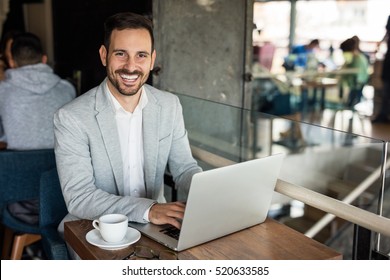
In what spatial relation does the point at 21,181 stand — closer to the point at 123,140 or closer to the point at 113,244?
the point at 123,140

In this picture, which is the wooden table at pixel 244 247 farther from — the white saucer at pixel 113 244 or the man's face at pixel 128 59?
the man's face at pixel 128 59

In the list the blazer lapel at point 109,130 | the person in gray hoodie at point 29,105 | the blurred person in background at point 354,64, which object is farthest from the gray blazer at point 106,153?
the blurred person in background at point 354,64

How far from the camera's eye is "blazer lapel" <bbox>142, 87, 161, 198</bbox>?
1891mm

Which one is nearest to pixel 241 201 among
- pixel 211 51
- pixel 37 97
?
pixel 37 97

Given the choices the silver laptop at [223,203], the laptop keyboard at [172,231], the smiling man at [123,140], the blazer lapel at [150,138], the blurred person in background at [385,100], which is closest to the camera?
the silver laptop at [223,203]

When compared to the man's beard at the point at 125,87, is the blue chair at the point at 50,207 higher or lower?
lower

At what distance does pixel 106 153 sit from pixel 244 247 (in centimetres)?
61

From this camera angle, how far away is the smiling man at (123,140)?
1627mm

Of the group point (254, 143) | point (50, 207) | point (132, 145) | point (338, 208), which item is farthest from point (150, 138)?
point (254, 143)

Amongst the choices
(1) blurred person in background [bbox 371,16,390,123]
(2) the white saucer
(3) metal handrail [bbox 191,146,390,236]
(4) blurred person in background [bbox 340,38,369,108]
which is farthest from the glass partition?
(1) blurred person in background [bbox 371,16,390,123]

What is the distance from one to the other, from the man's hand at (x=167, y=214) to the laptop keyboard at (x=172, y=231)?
2 centimetres

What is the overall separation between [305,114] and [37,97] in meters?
5.19
